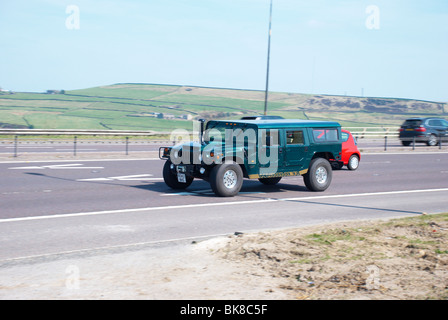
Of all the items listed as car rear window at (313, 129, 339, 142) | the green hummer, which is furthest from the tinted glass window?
car rear window at (313, 129, 339, 142)

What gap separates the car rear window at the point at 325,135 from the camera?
14.6 m

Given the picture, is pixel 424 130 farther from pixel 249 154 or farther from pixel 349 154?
pixel 249 154

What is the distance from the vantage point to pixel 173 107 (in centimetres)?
7381

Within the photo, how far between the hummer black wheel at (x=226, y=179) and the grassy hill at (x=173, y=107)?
35740 millimetres

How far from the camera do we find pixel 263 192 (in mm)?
14492

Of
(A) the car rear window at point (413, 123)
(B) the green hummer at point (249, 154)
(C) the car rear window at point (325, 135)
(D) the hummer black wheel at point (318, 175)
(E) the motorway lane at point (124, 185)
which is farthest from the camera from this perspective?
(A) the car rear window at point (413, 123)

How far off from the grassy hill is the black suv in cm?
2081

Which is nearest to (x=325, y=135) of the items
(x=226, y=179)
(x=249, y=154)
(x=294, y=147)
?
(x=294, y=147)

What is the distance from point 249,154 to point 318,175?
7.84ft

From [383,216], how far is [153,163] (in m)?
13.2

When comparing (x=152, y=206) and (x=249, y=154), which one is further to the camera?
(x=249, y=154)

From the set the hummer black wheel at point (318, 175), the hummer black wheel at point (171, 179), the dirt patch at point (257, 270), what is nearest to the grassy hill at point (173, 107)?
the hummer black wheel at point (171, 179)

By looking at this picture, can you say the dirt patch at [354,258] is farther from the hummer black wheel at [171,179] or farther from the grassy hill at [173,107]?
the grassy hill at [173,107]
